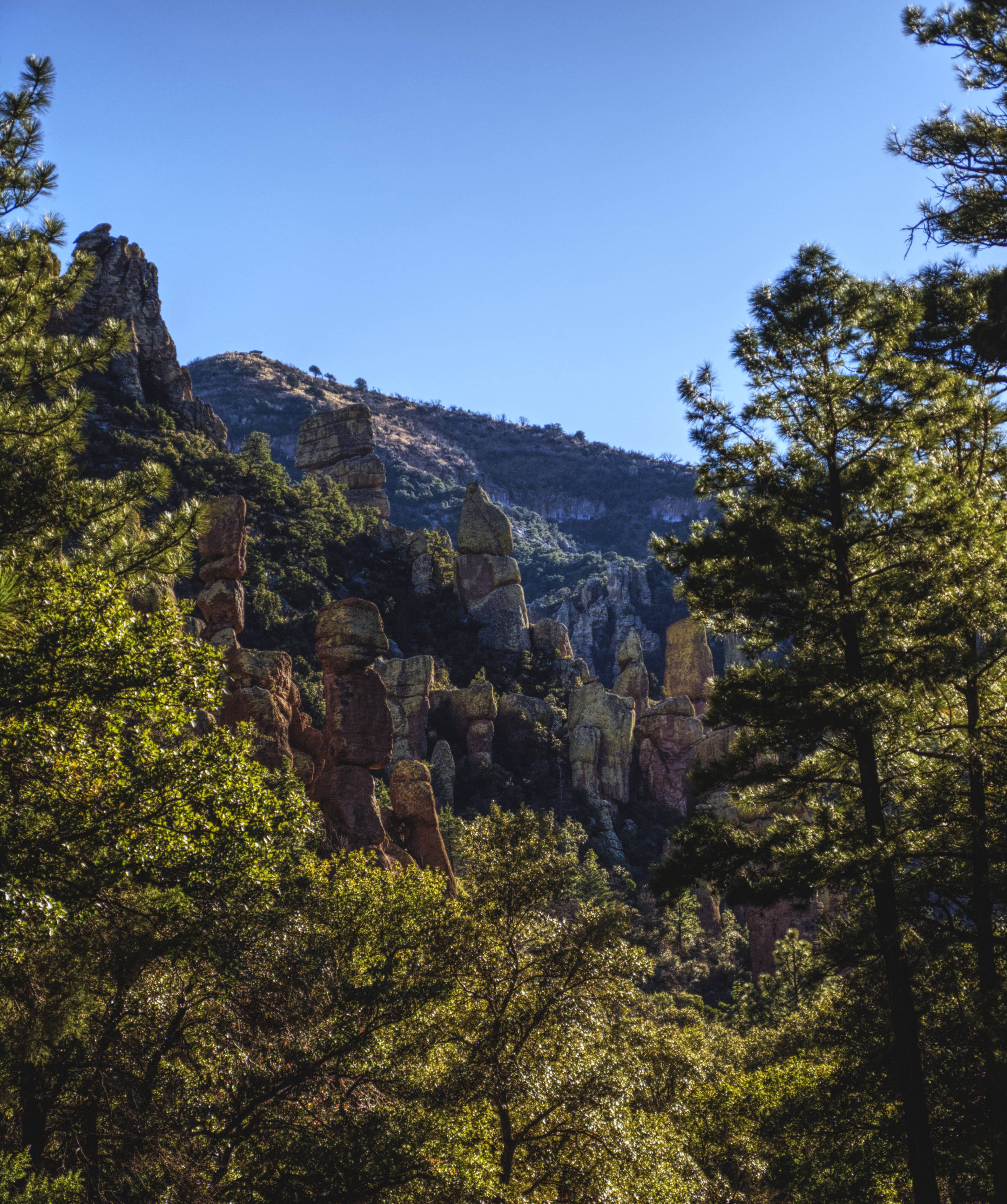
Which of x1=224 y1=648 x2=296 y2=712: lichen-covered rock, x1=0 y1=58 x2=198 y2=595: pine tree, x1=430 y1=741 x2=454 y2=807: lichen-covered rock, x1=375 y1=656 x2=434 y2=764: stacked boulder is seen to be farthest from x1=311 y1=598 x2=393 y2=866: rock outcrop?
x1=0 y1=58 x2=198 y2=595: pine tree

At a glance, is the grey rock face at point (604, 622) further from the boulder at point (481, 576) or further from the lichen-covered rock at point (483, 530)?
the lichen-covered rock at point (483, 530)

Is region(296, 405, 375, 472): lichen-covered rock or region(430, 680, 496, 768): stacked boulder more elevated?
region(296, 405, 375, 472): lichen-covered rock

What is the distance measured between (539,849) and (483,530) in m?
57.3

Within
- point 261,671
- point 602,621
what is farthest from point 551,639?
point 261,671

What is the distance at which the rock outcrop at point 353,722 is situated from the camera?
1318 inches

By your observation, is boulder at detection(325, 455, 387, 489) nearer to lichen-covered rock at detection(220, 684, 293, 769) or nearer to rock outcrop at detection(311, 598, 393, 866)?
rock outcrop at detection(311, 598, 393, 866)

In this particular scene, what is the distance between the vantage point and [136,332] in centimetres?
5944

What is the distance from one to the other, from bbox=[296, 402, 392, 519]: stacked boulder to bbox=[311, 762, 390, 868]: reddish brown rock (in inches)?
2011

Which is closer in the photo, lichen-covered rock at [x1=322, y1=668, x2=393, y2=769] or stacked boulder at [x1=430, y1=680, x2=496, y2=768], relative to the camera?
lichen-covered rock at [x1=322, y1=668, x2=393, y2=769]

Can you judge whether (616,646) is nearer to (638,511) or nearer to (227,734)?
(638,511)

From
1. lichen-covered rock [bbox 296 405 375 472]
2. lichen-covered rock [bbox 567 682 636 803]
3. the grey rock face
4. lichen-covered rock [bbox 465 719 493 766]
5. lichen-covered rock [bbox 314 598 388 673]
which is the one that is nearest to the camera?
lichen-covered rock [bbox 314 598 388 673]

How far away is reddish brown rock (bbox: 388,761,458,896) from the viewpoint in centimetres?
3594

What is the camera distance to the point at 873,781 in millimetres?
10883

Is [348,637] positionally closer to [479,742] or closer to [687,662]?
[479,742]
